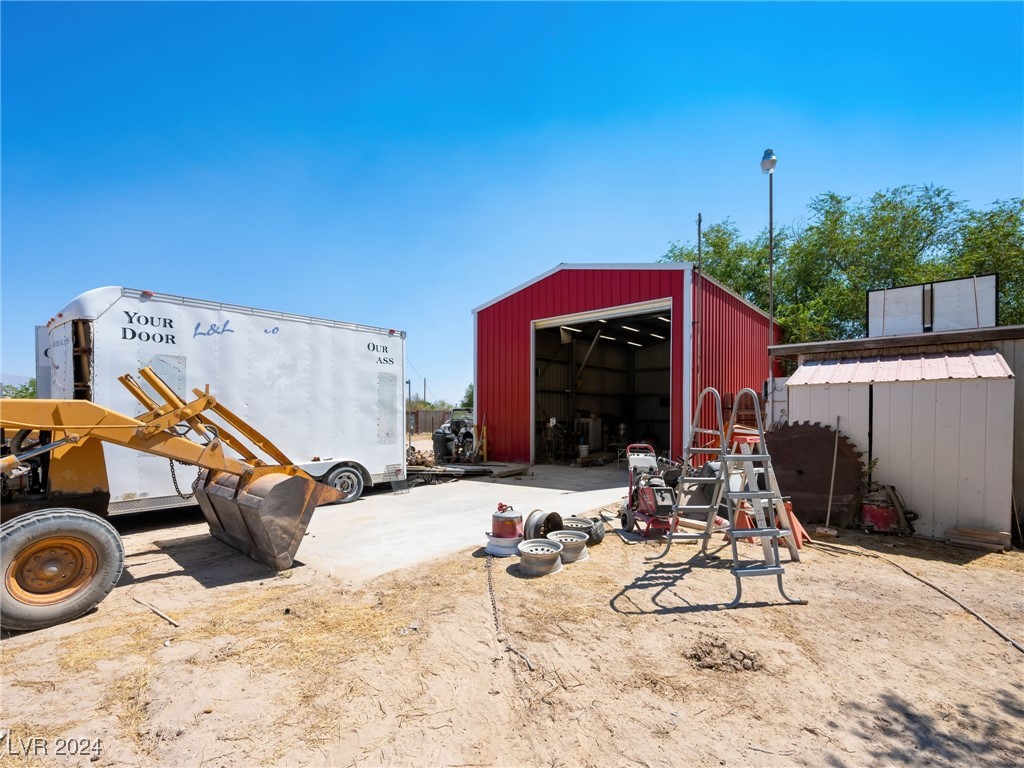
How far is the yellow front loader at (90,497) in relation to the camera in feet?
12.6

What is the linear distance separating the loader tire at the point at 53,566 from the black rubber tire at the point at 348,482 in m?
4.73

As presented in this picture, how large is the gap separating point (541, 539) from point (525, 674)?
239 cm

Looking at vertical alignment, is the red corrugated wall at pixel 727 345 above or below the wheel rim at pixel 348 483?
above

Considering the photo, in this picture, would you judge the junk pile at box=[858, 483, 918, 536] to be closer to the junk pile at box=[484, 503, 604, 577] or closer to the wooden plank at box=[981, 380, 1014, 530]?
the wooden plank at box=[981, 380, 1014, 530]

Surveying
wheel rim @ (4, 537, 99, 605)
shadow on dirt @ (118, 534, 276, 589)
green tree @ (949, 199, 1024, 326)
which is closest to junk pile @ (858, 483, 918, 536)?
shadow on dirt @ (118, 534, 276, 589)

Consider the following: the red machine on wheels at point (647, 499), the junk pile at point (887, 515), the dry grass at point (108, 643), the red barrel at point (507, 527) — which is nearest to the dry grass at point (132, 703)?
the dry grass at point (108, 643)

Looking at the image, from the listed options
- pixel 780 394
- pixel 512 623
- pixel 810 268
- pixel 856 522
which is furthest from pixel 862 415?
pixel 810 268

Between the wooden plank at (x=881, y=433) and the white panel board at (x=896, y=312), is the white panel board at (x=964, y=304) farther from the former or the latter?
the wooden plank at (x=881, y=433)

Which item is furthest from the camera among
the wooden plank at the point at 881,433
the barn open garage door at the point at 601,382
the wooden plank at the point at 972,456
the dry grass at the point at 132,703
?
the barn open garage door at the point at 601,382

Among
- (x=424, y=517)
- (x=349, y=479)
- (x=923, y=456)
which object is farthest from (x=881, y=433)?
(x=349, y=479)

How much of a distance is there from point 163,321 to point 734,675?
8074 mm

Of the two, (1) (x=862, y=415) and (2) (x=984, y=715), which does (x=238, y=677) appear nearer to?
(2) (x=984, y=715)

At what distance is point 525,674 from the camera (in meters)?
3.18

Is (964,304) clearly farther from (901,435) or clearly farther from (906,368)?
(901,435)
